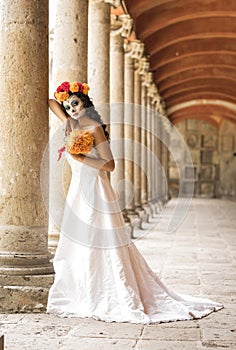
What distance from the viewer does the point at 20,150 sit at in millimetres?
7059

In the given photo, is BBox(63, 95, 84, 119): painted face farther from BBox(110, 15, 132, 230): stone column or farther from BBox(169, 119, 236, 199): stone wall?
BBox(169, 119, 236, 199): stone wall

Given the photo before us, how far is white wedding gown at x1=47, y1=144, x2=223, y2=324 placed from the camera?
6.89 meters

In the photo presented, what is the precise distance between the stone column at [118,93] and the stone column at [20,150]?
28.1 feet

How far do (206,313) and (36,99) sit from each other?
8.39 ft

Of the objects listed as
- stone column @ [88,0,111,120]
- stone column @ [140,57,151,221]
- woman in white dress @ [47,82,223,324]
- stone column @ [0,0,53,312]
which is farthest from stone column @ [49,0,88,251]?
stone column @ [140,57,151,221]

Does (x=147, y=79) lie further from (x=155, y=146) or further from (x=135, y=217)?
(x=155, y=146)

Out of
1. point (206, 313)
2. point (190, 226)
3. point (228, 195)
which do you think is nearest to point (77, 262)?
point (206, 313)

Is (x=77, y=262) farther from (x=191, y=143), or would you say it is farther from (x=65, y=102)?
(x=191, y=143)

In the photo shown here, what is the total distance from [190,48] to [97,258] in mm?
18903

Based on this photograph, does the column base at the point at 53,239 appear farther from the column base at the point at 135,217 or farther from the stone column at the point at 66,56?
the column base at the point at 135,217

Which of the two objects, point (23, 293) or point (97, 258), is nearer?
point (23, 293)

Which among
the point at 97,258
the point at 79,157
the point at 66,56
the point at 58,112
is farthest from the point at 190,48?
the point at 97,258

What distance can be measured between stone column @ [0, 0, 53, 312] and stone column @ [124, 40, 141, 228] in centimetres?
1085

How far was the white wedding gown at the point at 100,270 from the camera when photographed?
6887 mm
